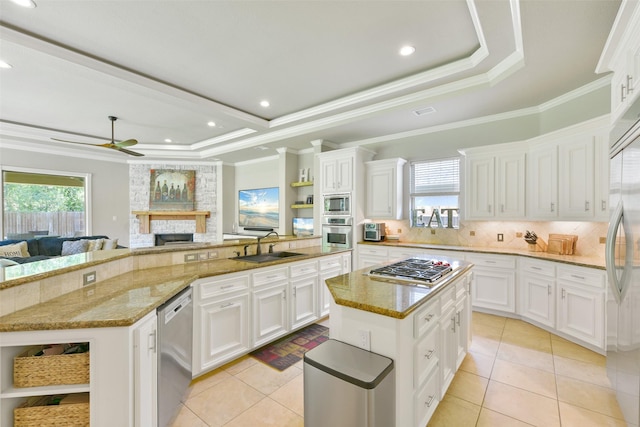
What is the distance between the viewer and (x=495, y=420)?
6.21 ft

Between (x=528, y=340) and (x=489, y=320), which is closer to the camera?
(x=528, y=340)

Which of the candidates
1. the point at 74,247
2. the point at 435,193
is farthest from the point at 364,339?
the point at 74,247

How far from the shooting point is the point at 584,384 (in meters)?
2.26

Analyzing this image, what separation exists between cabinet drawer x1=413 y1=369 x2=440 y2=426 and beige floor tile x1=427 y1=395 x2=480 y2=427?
12cm

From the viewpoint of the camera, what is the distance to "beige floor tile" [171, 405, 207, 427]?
1.86 m

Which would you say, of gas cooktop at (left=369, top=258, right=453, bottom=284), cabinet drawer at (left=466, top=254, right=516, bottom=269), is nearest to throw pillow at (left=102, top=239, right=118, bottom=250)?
gas cooktop at (left=369, top=258, right=453, bottom=284)

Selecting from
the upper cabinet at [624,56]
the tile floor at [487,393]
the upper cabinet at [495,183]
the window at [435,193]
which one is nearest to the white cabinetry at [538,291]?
the tile floor at [487,393]

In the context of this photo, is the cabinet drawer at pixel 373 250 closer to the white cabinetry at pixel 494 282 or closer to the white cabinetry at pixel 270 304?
the white cabinetry at pixel 494 282

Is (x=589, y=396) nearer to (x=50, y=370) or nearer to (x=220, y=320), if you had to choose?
(x=220, y=320)

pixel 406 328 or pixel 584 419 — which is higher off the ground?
pixel 406 328

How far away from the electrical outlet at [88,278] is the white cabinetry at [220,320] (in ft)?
2.20

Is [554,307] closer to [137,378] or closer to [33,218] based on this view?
[137,378]

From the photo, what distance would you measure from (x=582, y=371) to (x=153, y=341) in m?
3.53

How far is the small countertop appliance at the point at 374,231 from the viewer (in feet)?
15.7
